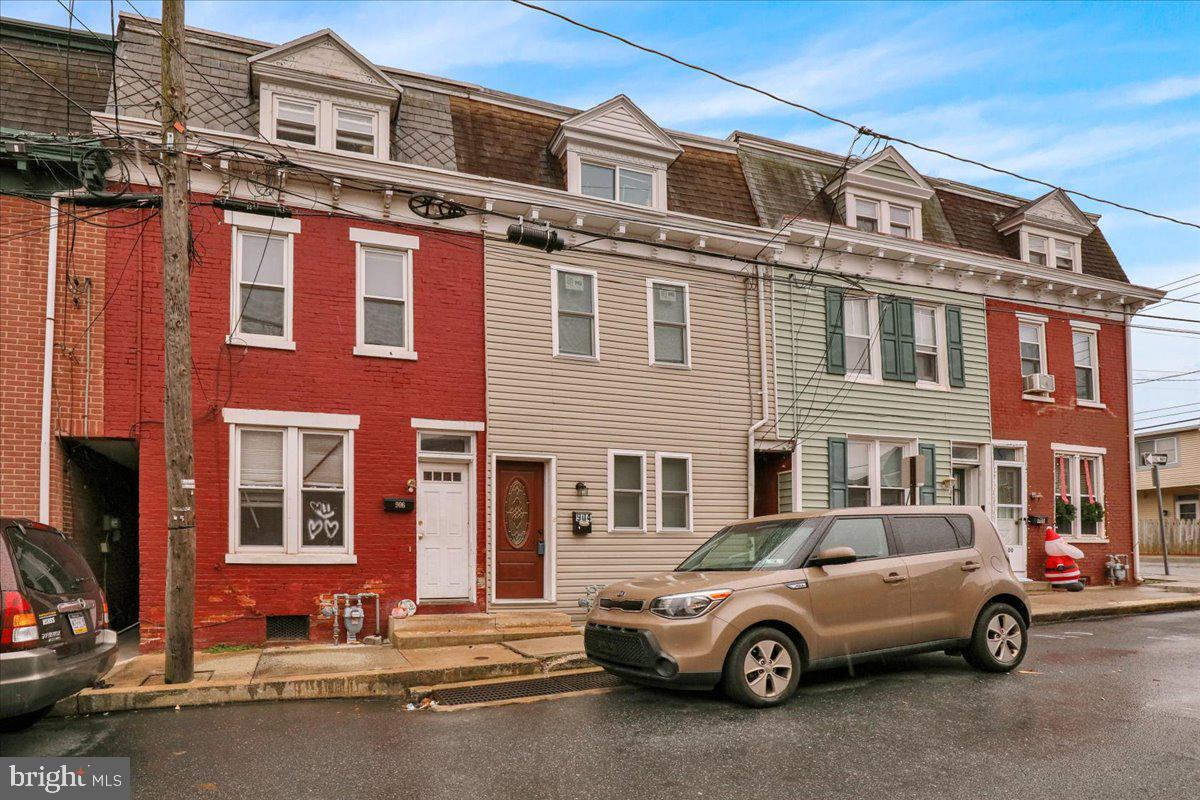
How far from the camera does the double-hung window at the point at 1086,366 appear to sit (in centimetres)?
1897

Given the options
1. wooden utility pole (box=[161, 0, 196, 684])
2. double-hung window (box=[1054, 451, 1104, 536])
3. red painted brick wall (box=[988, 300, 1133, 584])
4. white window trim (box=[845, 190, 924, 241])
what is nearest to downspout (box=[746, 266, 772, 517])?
white window trim (box=[845, 190, 924, 241])

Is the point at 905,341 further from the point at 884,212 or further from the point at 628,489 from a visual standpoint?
the point at 628,489

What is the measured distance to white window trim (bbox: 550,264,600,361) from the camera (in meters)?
13.6

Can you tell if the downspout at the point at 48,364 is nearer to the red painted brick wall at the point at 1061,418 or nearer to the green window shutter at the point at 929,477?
the green window shutter at the point at 929,477

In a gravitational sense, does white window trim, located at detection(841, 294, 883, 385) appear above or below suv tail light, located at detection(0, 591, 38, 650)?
above

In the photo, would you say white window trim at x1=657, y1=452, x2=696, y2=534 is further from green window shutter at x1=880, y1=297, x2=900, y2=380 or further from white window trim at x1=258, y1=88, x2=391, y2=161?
white window trim at x1=258, y1=88, x2=391, y2=161

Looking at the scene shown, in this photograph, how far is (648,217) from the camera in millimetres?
14156

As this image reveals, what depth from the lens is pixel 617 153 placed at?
14516 mm

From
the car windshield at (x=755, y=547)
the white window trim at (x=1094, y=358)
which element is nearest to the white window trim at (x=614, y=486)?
the car windshield at (x=755, y=547)

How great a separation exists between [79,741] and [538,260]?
899 centimetres

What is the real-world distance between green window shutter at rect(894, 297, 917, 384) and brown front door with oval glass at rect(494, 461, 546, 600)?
7.54 meters

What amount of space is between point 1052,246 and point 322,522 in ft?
52.6

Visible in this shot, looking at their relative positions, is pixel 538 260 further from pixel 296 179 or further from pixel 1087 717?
pixel 1087 717

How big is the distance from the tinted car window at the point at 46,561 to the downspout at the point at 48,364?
3.84 m
